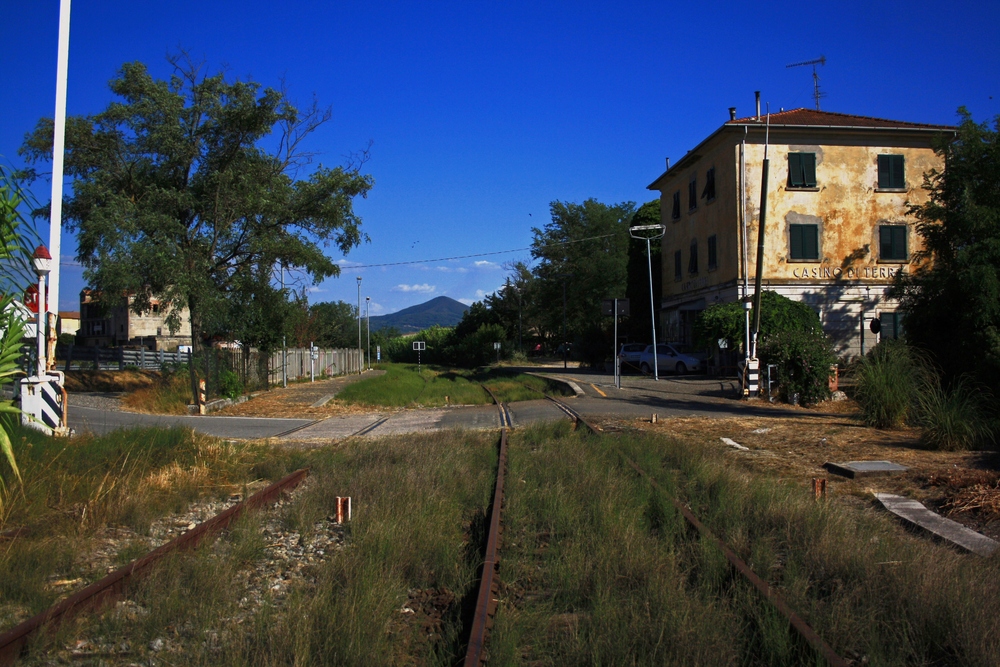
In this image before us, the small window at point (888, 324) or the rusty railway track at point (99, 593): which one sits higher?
the small window at point (888, 324)

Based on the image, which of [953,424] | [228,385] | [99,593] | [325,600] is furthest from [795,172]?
[99,593]

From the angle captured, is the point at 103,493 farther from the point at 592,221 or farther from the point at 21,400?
the point at 592,221

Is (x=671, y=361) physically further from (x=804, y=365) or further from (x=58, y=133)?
(x=58, y=133)

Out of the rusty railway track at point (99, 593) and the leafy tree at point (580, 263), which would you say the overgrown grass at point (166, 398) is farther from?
the leafy tree at point (580, 263)

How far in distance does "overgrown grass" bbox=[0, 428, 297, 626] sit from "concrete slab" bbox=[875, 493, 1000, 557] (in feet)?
21.6

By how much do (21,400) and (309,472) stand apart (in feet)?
14.4

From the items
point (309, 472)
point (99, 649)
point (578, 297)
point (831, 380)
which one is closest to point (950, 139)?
point (831, 380)

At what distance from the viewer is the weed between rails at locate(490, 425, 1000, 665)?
391 centimetres

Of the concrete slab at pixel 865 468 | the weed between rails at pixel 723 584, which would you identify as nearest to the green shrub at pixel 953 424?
the concrete slab at pixel 865 468

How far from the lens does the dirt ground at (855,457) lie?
7574 mm

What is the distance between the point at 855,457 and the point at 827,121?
29.4 m

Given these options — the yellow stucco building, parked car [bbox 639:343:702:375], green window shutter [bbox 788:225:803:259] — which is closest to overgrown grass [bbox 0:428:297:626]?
parked car [bbox 639:343:702:375]

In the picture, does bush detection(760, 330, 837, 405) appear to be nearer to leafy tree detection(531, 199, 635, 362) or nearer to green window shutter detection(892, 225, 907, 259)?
green window shutter detection(892, 225, 907, 259)

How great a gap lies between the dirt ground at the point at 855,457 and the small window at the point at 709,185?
2183cm
